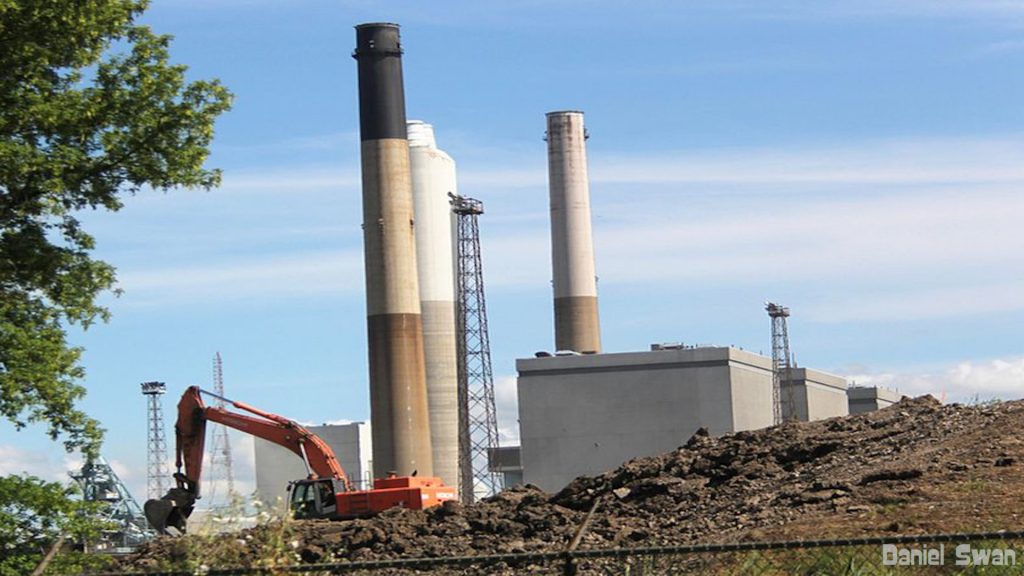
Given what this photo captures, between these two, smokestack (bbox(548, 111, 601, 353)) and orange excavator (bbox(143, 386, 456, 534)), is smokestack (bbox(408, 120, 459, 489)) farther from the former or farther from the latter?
orange excavator (bbox(143, 386, 456, 534))

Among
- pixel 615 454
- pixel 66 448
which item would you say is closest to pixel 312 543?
pixel 66 448

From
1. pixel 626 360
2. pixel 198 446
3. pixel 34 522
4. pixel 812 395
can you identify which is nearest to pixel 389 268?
pixel 626 360

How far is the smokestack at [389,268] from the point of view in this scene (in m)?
65.5

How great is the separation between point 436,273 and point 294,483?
44.6 meters

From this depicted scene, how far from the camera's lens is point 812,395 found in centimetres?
9394

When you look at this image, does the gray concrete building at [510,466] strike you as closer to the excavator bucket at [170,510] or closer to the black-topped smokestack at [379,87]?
the black-topped smokestack at [379,87]

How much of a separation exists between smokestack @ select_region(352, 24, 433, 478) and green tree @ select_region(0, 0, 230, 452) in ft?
143

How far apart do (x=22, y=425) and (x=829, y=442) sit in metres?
14.2

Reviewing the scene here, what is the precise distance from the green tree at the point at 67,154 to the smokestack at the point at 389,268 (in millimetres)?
43677

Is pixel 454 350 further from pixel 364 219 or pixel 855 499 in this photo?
pixel 855 499

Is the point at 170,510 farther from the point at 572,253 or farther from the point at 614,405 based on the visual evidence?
the point at 572,253

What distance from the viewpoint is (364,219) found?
67312 mm

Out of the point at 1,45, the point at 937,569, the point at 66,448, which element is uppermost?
the point at 1,45

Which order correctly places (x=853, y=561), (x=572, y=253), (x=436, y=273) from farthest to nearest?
1. (x=572, y=253)
2. (x=436, y=273)
3. (x=853, y=561)
